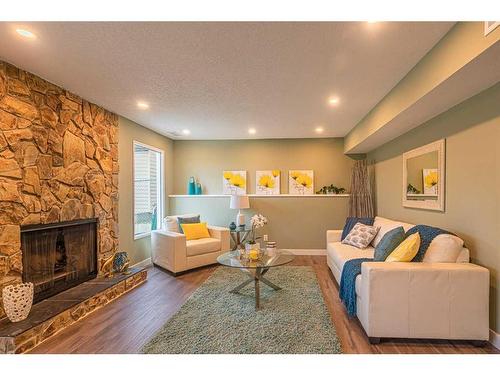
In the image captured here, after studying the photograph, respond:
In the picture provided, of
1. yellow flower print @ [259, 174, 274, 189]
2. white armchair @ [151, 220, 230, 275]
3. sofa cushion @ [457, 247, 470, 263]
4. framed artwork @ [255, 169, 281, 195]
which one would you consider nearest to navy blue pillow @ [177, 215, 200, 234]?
white armchair @ [151, 220, 230, 275]

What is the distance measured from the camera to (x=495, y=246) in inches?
82.3

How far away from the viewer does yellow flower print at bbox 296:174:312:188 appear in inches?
219

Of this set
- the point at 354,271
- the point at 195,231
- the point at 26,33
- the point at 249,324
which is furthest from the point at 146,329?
the point at 26,33

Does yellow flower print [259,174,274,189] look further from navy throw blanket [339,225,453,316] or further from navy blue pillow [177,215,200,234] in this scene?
navy throw blanket [339,225,453,316]

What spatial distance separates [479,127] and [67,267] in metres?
4.46

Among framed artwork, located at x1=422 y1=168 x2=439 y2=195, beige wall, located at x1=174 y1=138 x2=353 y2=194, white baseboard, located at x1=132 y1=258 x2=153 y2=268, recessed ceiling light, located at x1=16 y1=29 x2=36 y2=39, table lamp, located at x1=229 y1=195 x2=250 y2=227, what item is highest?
recessed ceiling light, located at x1=16 y1=29 x2=36 y2=39

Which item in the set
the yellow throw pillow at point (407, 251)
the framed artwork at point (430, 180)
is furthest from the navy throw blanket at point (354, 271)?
the framed artwork at point (430, 180)

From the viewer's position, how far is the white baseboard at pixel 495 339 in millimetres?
2046

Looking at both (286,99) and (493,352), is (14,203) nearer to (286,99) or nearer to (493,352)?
(286,99)

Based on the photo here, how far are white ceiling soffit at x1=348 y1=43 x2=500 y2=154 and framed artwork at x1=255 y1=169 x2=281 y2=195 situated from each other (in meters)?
2.44

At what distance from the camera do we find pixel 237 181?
5.69 meters

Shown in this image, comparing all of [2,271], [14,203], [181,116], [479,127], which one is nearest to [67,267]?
[2,271]

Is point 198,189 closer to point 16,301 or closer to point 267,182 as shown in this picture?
point 267,182

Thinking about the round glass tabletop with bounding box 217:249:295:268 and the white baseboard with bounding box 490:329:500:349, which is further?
the round glass tabletop with bounding box 217:249:295:268
